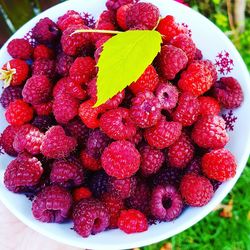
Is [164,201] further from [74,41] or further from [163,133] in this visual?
[74,41]

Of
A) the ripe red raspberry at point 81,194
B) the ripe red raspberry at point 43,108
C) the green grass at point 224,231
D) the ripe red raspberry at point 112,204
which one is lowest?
the green grass at point 224,231

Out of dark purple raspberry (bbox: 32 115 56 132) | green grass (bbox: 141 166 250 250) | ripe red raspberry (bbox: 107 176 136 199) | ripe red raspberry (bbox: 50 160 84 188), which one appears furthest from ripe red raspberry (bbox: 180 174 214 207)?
green grass (bbox: 141 166 250 250)

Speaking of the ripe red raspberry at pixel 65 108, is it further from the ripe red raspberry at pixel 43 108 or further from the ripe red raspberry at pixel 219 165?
the ripe red raspberry at pixel 219 165

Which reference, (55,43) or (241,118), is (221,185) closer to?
(241,118)

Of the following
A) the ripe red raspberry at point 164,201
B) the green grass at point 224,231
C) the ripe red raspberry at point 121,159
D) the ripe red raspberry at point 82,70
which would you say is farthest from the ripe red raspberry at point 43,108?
the green grass at point 224,231

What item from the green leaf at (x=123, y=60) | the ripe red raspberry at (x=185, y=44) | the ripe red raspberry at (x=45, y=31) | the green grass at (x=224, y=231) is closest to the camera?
the green leaf at (x=123, y=60)

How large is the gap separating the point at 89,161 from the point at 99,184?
0.18ft

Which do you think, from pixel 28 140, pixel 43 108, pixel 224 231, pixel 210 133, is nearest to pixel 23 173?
pixel 28 140

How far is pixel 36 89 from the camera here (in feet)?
3.27

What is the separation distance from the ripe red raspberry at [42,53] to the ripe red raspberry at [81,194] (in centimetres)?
34

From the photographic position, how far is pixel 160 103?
923mm

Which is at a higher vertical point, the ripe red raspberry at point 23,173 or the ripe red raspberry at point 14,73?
the ripe red raspberry at point 14,73

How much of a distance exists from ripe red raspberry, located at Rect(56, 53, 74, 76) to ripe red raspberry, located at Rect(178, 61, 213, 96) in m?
0.25

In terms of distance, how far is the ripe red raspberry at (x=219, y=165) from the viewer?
92cm
